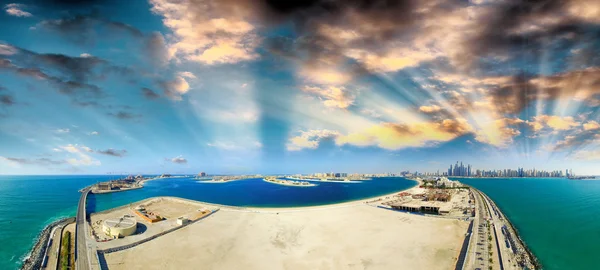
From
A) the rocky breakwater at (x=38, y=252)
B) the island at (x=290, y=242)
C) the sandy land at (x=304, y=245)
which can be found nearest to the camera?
the sandy land at (x=304, y=245)

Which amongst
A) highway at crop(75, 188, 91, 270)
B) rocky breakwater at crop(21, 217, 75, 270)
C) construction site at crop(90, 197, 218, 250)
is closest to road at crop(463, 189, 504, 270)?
highway at crop(75, 188, 91, 270)

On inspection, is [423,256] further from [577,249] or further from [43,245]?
[43,245]

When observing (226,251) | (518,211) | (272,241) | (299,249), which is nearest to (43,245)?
(226,251)

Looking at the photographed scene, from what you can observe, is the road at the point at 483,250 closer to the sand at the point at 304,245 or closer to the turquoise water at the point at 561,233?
the sand at the point at 304,245

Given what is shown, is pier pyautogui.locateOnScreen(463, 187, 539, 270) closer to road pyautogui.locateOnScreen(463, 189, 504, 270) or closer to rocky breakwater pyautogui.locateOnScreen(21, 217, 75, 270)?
road pyautogui.locateOnScreen(463, 189, 504, 270)

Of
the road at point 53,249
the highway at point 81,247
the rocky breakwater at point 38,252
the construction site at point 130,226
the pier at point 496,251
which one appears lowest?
the rocky breakwater at point 38,252

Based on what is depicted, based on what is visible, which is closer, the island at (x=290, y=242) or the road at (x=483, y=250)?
the road at (x=483, y=250)

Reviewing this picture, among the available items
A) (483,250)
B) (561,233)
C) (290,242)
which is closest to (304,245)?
(290,242)

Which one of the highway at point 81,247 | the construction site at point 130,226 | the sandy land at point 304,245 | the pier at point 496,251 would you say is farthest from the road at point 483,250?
the construction site at point 130,226
